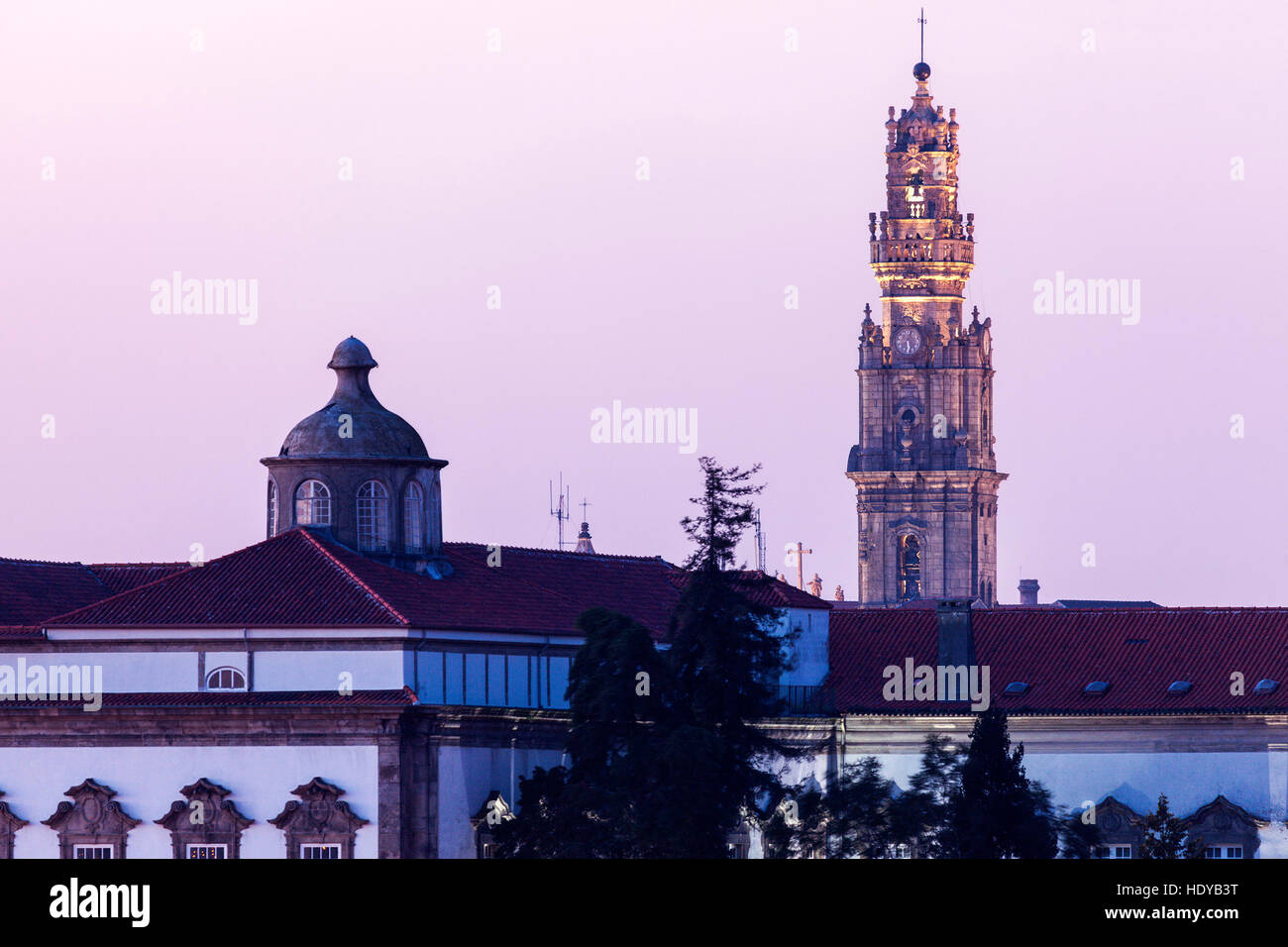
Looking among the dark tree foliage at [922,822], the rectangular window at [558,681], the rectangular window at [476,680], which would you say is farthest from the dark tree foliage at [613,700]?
the rectangular window at [558,681]

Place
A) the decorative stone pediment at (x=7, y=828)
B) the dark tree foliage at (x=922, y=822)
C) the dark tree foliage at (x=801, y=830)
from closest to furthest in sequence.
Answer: the dark tree foliage at (x=922, y=822) → the dark tree foliage at (x=801, y=830) → the decorative stone pediment at (x=7, y=828)

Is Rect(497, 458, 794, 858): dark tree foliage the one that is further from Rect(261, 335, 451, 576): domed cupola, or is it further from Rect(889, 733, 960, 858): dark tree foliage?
Rect(261, 335, 451, 576): domed cupola

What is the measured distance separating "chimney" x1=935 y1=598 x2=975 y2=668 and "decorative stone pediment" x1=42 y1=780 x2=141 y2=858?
3056cm

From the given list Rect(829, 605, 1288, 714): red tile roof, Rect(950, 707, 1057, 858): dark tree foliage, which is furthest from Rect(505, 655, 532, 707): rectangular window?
Rect(950, 707, 1057, 858): dark tree foliage

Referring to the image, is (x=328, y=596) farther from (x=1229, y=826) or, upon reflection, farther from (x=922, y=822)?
(x=1229, y=826)

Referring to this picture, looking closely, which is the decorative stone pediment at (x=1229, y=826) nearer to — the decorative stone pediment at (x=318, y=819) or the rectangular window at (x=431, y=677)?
the rectangular window at (x=431, y=677)

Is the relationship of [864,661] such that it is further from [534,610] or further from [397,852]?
[397,852]

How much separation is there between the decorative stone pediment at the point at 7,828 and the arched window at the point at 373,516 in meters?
13.8

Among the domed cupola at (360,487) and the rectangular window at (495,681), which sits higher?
the domed cupola at (360,487)

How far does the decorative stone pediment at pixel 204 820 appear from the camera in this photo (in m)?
73.9
